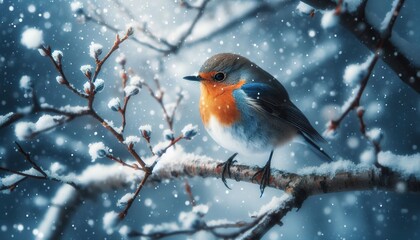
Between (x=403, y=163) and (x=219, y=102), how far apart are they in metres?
0.35

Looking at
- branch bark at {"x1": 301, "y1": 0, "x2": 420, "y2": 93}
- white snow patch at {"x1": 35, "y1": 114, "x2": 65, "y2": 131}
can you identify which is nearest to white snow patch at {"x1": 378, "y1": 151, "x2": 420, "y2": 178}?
branch bark at {"x1": 301, "y1": 0, "x2": 420, "y2": 93}

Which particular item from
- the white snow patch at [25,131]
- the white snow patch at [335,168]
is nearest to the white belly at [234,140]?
the white snow patch at [335,168]

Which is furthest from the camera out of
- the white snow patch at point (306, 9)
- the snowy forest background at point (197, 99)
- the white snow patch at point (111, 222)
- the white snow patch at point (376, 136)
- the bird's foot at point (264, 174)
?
the snowy forest background at point (197, 99)

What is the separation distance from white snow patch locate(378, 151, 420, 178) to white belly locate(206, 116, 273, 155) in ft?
0.87

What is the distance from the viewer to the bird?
32.5 inches

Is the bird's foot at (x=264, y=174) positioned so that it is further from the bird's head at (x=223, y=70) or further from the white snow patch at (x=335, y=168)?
the bird's head at (x=223, y=70)

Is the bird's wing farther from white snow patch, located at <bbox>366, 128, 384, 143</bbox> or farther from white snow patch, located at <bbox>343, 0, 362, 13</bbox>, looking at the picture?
white snow patch, located at <bbox>366, 128, 384, 143</bbox>

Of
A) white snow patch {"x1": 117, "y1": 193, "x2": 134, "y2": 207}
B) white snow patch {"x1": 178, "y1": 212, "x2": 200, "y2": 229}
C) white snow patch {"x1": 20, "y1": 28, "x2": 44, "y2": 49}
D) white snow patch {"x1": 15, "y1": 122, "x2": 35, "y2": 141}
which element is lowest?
white snow patch {"x1": 178, "y1": 212, "x2": 200, "y2": 229}

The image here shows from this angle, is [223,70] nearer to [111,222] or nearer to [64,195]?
[111,222]

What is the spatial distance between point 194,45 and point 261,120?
1.29 feet

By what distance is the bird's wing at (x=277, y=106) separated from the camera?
86 cm

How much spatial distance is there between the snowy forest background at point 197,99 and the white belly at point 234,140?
0.28 meters

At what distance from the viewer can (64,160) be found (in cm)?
135

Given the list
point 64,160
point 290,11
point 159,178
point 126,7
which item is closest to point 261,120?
point 159,178
